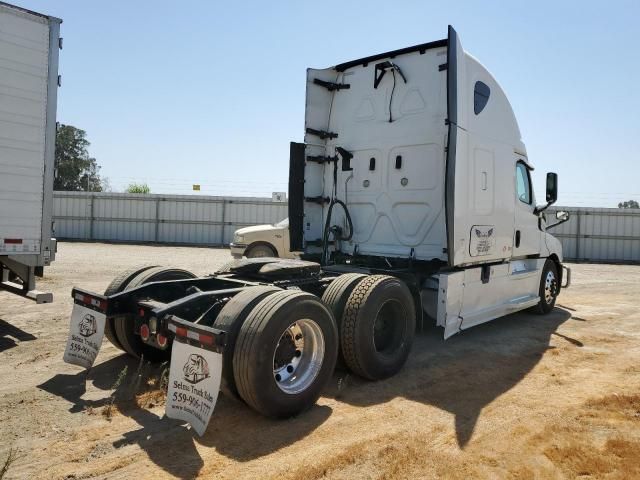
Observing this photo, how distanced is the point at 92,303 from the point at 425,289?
3.70m

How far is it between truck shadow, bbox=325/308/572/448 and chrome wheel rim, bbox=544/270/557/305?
932 millimetres

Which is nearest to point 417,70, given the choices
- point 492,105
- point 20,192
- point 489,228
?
point 492,105

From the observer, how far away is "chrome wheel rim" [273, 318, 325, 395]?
13.2 ft

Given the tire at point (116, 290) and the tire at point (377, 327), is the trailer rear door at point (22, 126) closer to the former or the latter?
the tire at point (116, 290)

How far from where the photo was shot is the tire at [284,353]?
3594 mm

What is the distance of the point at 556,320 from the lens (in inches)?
326

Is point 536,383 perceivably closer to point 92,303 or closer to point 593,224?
point 92,303

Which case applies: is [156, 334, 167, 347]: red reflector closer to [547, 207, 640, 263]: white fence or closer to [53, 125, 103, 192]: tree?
[547, 207, 640, 263]: white fence

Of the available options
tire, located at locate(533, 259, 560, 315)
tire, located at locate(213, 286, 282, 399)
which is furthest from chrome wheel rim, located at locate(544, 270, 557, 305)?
tire, located at locate(213, 286, 282, 399)

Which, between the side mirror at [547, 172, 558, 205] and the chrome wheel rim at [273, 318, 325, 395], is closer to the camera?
the chrome wheel rim at [273, 318, 325, 395]

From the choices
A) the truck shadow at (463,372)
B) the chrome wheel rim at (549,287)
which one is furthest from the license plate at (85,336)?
the chrome wheel rim at (549,287)

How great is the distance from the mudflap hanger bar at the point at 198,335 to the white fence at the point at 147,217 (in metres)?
23.6

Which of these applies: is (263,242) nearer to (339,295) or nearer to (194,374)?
(339,295)

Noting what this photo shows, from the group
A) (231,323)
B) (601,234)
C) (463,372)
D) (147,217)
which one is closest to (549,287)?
(463,372)
